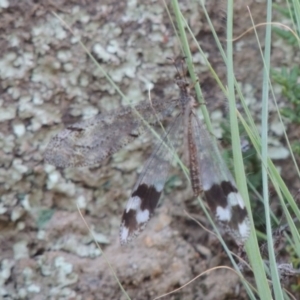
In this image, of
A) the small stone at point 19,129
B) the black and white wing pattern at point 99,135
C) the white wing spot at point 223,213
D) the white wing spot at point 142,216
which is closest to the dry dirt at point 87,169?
the small stone at point 19,129

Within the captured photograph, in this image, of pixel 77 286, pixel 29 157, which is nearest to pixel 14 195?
pixel 29 157

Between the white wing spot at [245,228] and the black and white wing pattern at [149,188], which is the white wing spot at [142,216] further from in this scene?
the white wing spot at [245,228]

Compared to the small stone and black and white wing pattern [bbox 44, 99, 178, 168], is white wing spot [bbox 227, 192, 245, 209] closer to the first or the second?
black and white wing pattern [bbox 44, 99, 178, 168]

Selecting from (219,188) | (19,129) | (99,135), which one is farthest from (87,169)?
(219,188)

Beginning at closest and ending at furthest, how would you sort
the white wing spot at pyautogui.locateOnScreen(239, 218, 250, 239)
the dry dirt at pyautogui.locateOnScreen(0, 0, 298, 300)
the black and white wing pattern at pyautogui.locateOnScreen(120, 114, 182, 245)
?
1. the white wing spot at pyautogui.locateOnScreen(239, 218, 250, 239)
2. the black and white wing pattern at pyautogui.locateOnScreen(120, 114, 182, 245)
3. the dry dirt at pyautogui.locateOnScreen(0, 0, 298, 300)

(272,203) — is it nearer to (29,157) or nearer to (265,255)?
(265,255)

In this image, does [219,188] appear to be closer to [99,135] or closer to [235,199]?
[235,199]

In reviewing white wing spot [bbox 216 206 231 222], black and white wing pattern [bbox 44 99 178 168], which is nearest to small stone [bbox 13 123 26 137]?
black and white wing pattern [bbox 44 99 178 168]
